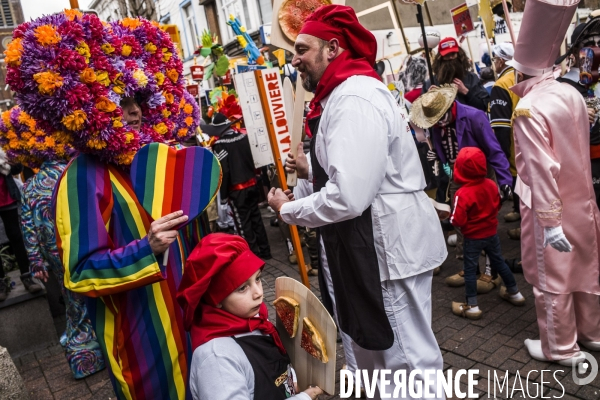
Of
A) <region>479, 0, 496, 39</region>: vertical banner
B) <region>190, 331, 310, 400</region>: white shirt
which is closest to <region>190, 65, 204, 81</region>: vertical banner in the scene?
<region>479, 0, 496, 39</region>: vertical banner

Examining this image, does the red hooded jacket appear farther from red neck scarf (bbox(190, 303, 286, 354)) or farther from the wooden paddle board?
red neck scarf (bbox(190, 303, 286, 354))

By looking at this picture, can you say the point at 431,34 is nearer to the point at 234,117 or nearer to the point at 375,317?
the point at 234,117

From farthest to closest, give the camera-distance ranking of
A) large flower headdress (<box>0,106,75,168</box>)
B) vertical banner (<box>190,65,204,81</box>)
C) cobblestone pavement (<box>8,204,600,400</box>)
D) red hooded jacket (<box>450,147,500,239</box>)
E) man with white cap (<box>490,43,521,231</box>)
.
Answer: vertical banner (<box>190,65,204,81</box>)
man with white cap (<box>490,43,521,231</box>)
large flower headdress (<box>0,106,75,168</box>)
red hooded jacket (<box>450,147,500,239</box>)
cobblestone pavement (<box>8,204,600,400</box>)

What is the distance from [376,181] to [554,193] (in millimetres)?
1282

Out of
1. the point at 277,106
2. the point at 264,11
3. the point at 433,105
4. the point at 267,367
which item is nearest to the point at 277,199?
the point at 267,367

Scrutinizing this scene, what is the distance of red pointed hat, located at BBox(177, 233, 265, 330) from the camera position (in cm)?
165

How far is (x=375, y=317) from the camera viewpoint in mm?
2102

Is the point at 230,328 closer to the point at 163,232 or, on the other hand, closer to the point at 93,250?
the point at 163,232

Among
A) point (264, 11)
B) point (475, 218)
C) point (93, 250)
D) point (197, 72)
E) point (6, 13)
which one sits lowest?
point (475, 218)

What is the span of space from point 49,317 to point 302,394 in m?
4.07

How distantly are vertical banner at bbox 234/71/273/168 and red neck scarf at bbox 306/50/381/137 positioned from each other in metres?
2.11

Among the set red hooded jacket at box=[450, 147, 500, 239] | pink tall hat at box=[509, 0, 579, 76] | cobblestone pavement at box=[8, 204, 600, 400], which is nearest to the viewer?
pink tall hat at box=[509, 0, 579, 76]

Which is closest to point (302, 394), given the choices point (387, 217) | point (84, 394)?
point (387, 217)

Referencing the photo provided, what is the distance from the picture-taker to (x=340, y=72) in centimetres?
214
